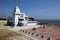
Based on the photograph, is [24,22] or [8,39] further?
[24,22]

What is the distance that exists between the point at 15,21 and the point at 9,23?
4.25m

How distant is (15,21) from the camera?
44.6 m

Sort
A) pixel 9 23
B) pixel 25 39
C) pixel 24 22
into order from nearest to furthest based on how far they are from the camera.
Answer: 1. pixel 25 39
2. pixel 24 22
3. pixel 9 23

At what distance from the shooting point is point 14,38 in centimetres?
2322

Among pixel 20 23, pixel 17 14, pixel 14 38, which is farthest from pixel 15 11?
pixel 14 38

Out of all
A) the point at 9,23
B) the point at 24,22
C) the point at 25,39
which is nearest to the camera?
the point at 25,39

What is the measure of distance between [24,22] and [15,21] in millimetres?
2634

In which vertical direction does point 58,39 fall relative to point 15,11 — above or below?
below

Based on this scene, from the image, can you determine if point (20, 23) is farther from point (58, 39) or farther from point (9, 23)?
point (58, 39)

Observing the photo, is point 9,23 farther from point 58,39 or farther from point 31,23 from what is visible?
point 58,39

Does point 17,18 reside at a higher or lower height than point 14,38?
higher

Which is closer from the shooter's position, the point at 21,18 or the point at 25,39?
the point at 25,39

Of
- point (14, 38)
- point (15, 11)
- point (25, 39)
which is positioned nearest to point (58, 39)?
point (25, 39)

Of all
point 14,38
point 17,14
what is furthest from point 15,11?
point 14,38
